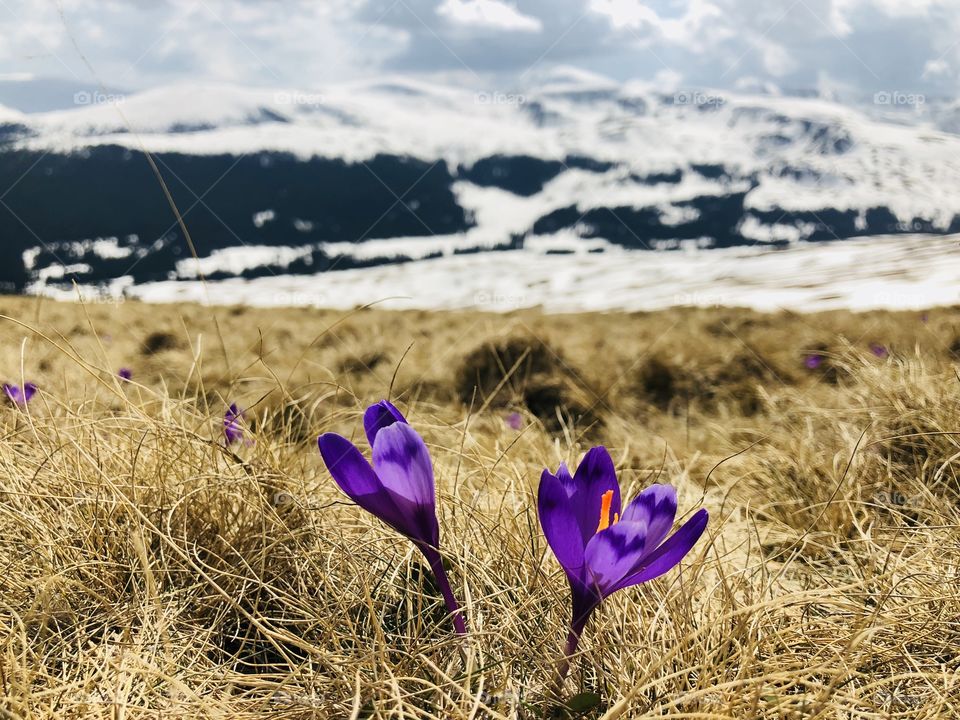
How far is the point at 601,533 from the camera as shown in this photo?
1.00 metres

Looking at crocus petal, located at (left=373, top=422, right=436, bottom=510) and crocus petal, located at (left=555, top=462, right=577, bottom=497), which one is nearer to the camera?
crocus petal, located at (left=373, top=422, right=436, bottom=510)

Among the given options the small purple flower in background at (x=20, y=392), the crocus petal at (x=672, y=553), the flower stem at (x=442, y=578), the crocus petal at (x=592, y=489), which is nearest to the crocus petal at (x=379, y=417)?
the flower stem at (x=442, y=578)

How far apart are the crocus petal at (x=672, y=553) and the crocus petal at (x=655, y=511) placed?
3 cm

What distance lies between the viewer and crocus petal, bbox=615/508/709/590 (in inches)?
42.0

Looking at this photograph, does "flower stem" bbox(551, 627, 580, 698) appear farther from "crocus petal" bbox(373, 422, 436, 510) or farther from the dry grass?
"crocus petal" bbox(373, 422, 436, 510)

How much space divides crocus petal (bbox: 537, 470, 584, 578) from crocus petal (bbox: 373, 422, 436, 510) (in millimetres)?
173

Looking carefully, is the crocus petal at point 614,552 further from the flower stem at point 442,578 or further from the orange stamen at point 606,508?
the flower stem at point 442,578

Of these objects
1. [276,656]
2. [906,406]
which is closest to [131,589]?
[276,656]

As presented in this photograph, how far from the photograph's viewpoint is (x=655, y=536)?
1107 mm

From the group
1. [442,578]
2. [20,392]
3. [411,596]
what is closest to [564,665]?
[442,578]

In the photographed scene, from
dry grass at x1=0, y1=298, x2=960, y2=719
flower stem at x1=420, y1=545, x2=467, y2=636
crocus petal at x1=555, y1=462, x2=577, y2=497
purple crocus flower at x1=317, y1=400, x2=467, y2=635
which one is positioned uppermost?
purple crocus flower at x1=317, y1=400, x2=467, y2=635

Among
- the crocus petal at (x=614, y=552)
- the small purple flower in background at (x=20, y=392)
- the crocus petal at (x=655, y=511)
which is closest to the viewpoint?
the crocus petal at (x=614, y=552)

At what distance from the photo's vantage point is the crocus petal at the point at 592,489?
115cm

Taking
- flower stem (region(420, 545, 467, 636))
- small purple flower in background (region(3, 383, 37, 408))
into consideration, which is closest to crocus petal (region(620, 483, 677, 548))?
flower stem (region(420, 545, 467, 636))
